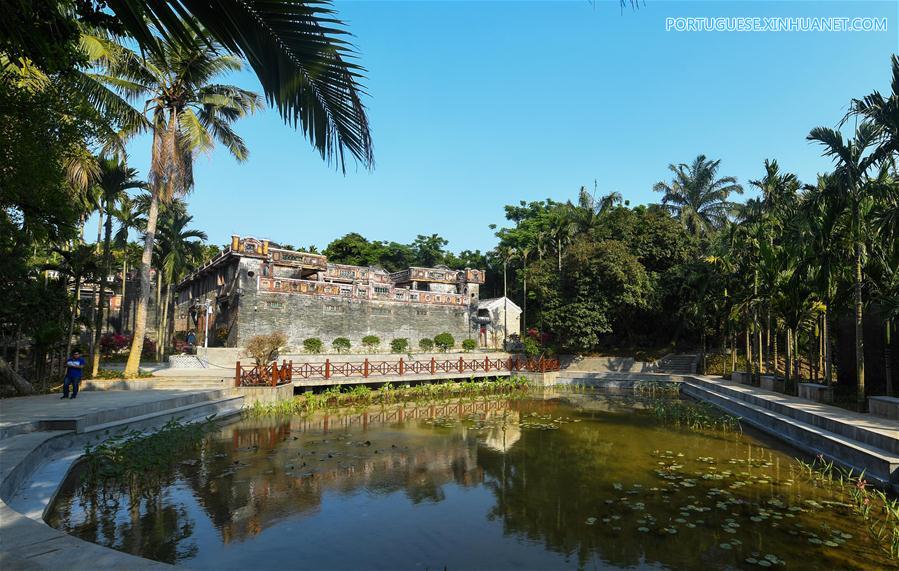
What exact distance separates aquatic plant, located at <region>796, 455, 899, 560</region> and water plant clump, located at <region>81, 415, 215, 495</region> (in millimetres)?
9746

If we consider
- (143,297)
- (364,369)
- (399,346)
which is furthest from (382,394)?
(399,346)

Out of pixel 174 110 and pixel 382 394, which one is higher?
pixel 174 110

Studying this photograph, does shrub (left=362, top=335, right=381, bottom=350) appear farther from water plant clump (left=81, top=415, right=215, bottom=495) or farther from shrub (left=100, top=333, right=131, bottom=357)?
water plant clump (left=81, top=415, right=215, bottom=495)

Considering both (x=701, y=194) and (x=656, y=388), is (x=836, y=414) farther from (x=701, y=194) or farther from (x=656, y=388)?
(x=701, y=194)

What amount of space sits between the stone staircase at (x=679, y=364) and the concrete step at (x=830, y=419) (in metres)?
11.6

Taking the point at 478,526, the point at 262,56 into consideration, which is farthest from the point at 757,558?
the point at 262,56

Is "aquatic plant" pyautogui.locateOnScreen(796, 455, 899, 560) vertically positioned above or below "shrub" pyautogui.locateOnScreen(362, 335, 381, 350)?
below

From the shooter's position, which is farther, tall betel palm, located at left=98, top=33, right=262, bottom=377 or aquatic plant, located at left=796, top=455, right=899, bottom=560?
tall betel palm, located at left=98, top=33, right=262, bottom=377

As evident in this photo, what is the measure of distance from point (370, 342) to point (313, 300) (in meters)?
4.33

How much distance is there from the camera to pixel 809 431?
10750 mm

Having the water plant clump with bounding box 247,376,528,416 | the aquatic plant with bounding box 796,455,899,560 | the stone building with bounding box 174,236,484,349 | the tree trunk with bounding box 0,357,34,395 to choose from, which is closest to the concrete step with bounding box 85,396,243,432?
the water plant clump with bounding box 247,376,528,416

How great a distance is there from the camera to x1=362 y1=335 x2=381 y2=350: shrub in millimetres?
31578

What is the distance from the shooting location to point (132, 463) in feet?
27.0

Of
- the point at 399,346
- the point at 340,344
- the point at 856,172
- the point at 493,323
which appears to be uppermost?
the point at 856,172
